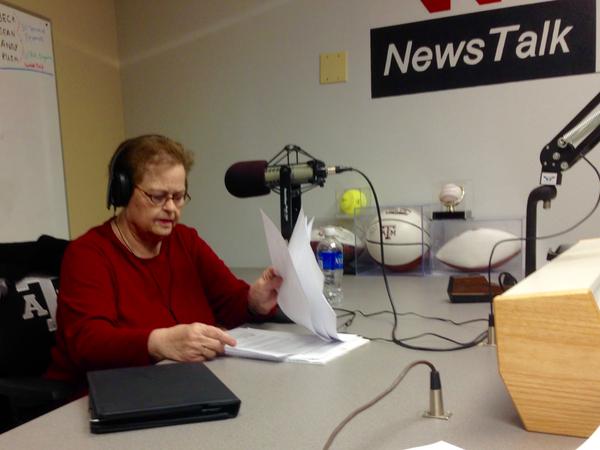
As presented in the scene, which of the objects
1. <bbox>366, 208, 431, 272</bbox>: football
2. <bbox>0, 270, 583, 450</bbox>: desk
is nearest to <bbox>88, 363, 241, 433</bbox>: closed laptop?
<bbox>0, 270, 583, 450</bbox>: desk

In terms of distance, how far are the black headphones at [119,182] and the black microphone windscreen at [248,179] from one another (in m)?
0.23

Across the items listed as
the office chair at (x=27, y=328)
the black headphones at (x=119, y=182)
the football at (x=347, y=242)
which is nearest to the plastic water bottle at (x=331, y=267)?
the football at (x=347, y=242)

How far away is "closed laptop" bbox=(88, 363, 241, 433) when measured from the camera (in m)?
0.67

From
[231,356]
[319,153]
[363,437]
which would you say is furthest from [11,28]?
[363,437]

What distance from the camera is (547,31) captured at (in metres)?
1.77

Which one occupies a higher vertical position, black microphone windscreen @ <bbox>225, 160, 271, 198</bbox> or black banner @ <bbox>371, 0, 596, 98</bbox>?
black banner @ <bbox>371, 0, 596, 98</bbox>

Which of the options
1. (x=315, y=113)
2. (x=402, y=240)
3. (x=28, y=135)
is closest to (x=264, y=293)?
(x=402, y=240)

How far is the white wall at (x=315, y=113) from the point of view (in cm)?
183

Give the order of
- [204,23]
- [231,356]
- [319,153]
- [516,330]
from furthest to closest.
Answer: [204,23], [319,153], [231,356], [516,330]

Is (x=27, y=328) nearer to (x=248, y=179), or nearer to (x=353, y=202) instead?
(x=248, y=179)

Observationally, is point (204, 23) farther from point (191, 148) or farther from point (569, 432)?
point (569, 432)

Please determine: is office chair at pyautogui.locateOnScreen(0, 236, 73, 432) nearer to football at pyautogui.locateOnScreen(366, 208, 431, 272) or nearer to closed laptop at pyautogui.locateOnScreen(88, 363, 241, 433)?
closed laptop at pyautogui.locateOnScreen(88, 363, 241, 433)

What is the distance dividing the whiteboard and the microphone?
1085 mm

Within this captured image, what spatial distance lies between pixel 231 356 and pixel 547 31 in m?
1.51
